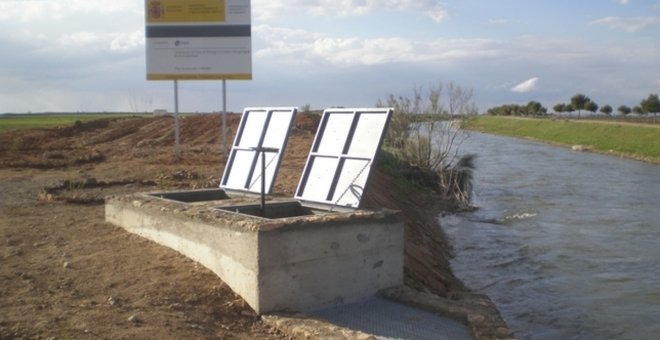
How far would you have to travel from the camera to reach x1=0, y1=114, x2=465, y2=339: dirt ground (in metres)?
6.01

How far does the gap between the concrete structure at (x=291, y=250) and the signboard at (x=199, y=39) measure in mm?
9226

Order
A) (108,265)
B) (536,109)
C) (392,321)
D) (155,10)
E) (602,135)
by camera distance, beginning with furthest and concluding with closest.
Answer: (536,109) → (602,135) → (155,10) → (108,265) → (392,321)

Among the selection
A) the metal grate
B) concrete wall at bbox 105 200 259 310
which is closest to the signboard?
concrete wall at bbox 105 200 259 310

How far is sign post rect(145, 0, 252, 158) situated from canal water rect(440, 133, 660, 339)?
22.7ft

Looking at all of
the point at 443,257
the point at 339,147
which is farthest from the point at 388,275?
the point at 443,257

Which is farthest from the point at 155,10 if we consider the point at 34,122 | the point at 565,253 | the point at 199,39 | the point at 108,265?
the point at 34,122

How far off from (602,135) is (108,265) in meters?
54.6

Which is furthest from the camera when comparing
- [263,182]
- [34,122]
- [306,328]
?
[34,122]

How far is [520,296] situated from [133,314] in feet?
27.8

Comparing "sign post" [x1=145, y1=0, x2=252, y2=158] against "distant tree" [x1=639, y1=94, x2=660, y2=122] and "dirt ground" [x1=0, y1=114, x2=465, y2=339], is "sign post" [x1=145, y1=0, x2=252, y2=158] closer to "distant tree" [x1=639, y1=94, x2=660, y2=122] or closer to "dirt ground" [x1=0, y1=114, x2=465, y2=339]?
"dirt ground" [x1=0, y1=114, x2=465, y2=339]

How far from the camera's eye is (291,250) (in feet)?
22.7

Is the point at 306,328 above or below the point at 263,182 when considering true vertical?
below

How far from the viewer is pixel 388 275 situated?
7852 millimetres

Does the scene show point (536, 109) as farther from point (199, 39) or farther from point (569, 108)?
point (199, 39)
